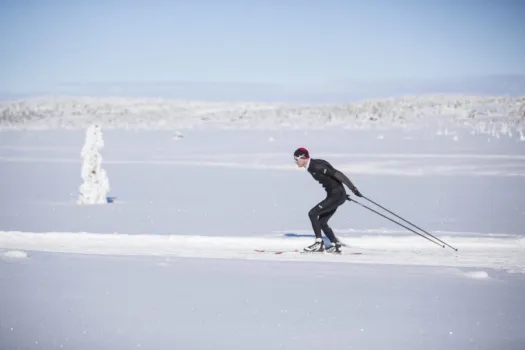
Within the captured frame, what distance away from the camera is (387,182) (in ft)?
81.8

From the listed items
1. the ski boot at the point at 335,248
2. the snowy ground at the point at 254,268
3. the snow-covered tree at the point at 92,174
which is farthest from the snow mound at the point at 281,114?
the ski boot at the point at 335,248

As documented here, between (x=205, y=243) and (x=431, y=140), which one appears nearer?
(x=205, y=243)

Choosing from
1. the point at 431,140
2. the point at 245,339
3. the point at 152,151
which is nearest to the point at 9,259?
the point at 245,339

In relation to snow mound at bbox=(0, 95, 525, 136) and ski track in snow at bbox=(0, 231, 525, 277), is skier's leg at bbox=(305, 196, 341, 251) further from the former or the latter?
snow mound at bbox=(0, 95, 525, 136)

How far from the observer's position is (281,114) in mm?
94750

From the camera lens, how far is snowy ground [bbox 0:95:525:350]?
6.79m

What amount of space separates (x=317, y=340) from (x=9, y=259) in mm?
5321

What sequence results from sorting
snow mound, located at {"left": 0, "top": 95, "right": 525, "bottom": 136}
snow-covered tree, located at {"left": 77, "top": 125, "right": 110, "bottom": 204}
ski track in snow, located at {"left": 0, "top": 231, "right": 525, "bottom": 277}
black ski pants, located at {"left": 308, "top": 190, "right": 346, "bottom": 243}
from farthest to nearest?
snow mound, located at {"left": 0, "top": 95, "right": 525, "bottom": 136}, snow-covered tree, located at {"left": 77, "top": 125, "right": 110, "bottom": 204}, black ski pants, located at {"left": 308, "top": 190, "right": 346, "bottom": 243}, ski track in snow, located at {"left": 0, "top": 231, "right": 525, "bottom": 277}

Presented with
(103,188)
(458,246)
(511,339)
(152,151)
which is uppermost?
(152,151)

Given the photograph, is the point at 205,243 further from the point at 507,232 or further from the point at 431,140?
the point at 431,140

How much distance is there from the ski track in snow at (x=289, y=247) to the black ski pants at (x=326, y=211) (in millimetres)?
378

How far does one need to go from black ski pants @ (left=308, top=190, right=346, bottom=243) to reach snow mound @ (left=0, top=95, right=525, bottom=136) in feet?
117


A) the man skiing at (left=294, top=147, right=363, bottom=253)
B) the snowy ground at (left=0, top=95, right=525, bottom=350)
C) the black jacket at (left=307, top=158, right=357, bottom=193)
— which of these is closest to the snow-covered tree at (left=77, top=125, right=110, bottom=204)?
the snowy ground at (left=0, top=95, right=525, bottom=350)

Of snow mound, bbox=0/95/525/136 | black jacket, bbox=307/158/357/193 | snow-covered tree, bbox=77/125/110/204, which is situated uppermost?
snow mound, bbox=0/95/525/136
